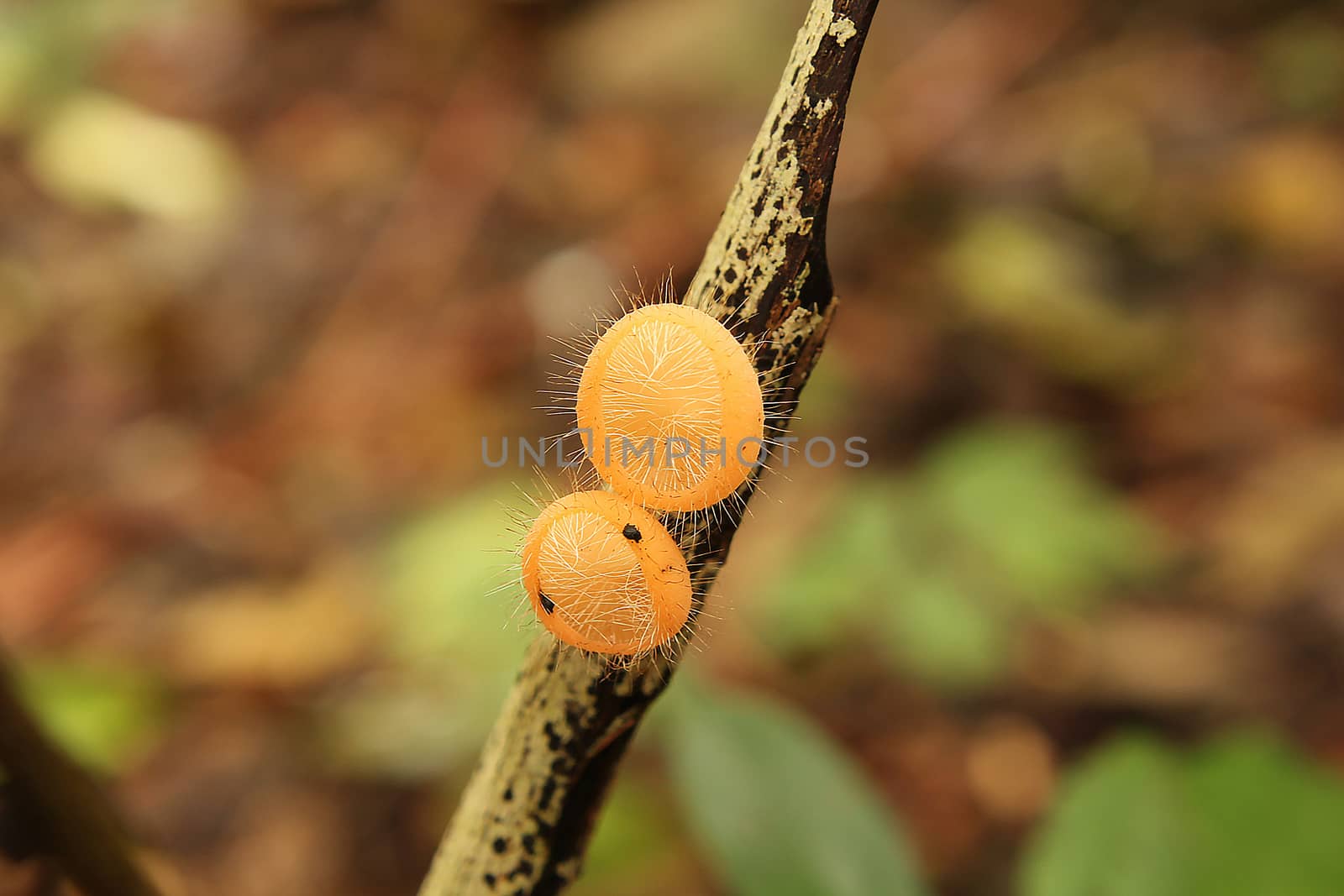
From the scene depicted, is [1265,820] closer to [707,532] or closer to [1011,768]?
[707,532]

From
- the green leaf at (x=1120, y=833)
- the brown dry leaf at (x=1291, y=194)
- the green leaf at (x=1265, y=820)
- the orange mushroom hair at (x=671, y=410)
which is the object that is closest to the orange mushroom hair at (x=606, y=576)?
the orange mushroom hair at (x=671, y=410)

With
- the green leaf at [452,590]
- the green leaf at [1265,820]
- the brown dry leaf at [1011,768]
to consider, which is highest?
the green leaf at [1265,820]

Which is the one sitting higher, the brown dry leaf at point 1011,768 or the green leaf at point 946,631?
the green leaf at point 946,631

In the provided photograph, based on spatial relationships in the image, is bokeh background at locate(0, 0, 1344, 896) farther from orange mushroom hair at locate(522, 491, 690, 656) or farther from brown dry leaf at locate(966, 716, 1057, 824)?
orange mushroom hair at locate(522, 491, 690, 656)

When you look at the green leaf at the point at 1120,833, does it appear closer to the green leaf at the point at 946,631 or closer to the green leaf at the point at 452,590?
the green leaf at the point at 946,631

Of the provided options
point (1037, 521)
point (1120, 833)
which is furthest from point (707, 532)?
point (1037, 521)

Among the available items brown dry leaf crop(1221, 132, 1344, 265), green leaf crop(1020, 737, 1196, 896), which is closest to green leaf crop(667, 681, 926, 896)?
green leaf crop(1020, 737, 1196, 896)
